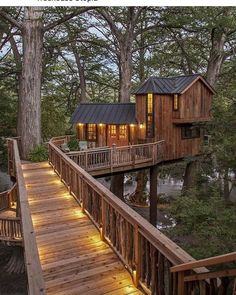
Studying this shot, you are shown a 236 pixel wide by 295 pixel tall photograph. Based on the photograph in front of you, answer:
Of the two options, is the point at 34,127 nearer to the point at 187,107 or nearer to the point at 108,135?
the point at 108,135

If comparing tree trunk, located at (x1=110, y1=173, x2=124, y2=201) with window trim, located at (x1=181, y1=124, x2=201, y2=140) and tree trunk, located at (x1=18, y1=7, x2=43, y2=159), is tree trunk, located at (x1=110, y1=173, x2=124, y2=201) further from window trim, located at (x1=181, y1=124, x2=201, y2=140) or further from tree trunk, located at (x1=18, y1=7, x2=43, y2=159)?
tree trunk, located at (x1=18, y1=7, x2=43, y2=159)

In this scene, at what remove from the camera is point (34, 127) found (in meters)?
14.4

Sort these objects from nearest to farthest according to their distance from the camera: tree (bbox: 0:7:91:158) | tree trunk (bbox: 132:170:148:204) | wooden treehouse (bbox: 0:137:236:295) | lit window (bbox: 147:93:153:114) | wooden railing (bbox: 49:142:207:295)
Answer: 1. wooden treehouse (bbox: 0:137:236:295)
2. wooden railing (bbox: 49:142:207:295)
3. tree (bbox: 0:7:91:158)
4. lit window (bbox: 147:93:153:114)
5. tree trunk (bbox: 132:170:148:204)

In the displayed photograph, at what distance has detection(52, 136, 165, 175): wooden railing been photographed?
40.3 feet

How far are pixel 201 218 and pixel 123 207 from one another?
509 centimetres

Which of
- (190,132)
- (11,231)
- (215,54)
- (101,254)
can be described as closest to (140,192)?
(190,132)

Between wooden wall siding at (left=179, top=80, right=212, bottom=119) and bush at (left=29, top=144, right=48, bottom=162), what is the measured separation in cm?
721

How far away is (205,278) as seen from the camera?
9.01 ft

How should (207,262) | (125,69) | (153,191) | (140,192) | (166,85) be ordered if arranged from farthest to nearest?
(140,192) < (125,69) < (166,85) < (153,191) < (207,262)

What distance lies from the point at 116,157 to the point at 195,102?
20.7 feet

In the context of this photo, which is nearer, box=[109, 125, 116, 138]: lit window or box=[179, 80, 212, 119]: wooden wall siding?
box=[179, 80, 212, 119]: wooden wall siding

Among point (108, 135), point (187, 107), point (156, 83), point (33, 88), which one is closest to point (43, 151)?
point (33, 88)

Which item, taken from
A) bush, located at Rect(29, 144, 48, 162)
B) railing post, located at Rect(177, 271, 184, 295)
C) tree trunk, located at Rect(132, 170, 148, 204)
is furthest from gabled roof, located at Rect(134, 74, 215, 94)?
railing post, located at Rect(177, 271, 184, 295)

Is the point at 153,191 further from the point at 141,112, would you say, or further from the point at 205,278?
the point at 205,278
